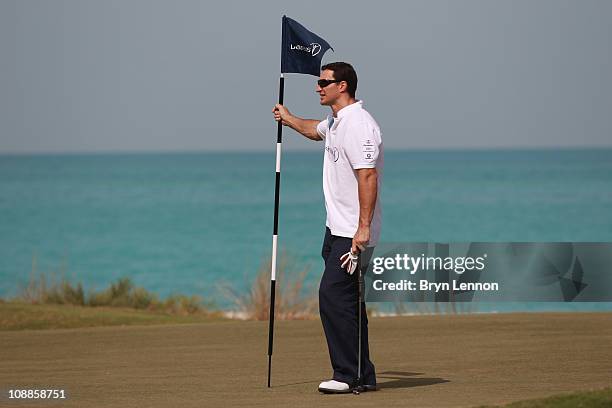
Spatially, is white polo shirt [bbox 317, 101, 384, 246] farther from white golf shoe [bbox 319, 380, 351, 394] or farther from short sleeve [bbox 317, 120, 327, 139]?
white golf shoe [bbox 319, 380, 351, 394]

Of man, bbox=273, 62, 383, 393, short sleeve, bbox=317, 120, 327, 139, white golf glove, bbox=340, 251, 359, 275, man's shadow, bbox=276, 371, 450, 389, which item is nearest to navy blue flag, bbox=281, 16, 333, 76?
short sleeve, bbox=317, 120, 327, 139

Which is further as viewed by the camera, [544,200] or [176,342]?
[544,200]

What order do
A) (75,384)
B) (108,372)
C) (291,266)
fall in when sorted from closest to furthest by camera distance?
(75,384) < (108,372) < (291,266)

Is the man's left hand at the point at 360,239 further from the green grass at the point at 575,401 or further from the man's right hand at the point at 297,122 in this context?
the green grass at the point at 575,401

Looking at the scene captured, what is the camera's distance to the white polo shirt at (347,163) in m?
10.2

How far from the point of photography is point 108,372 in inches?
481

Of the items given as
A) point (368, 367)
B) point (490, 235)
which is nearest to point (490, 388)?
point (368, 367)

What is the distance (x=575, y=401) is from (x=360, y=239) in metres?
2.05

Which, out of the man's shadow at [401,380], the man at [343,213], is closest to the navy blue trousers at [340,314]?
the man at [343,213]

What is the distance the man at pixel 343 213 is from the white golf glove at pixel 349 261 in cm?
1

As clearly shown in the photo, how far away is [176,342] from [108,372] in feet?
8.18

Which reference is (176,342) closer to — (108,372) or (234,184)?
(108,372)
